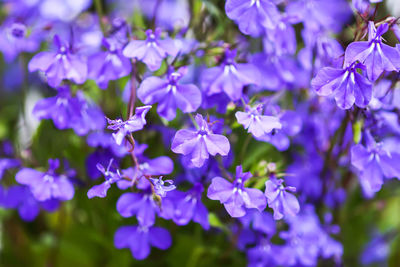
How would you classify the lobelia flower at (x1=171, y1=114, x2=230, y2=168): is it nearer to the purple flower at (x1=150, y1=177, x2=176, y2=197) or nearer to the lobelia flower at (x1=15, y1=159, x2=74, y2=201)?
the purple flower at (x1=150, y1=177, x2=176, y2=197)

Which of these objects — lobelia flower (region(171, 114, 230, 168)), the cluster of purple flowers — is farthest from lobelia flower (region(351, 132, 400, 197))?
lobelia flower (region(171, 114, 230, 168))

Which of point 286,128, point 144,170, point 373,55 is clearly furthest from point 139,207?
point 373,55

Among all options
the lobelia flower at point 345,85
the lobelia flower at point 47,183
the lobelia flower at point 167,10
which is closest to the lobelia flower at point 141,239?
the lobelia flower at point 47,183

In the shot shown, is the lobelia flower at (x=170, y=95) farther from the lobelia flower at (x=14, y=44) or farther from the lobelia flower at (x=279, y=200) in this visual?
the lobelia flower at (x=14, y=44)

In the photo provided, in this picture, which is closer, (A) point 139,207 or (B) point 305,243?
(A) point 139,207

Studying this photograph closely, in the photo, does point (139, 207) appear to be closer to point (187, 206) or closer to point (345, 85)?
point (187, 206)

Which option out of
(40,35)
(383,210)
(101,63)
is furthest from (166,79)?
(383,210)

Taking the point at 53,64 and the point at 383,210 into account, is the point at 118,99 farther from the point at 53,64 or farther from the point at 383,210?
the point at 383,210
